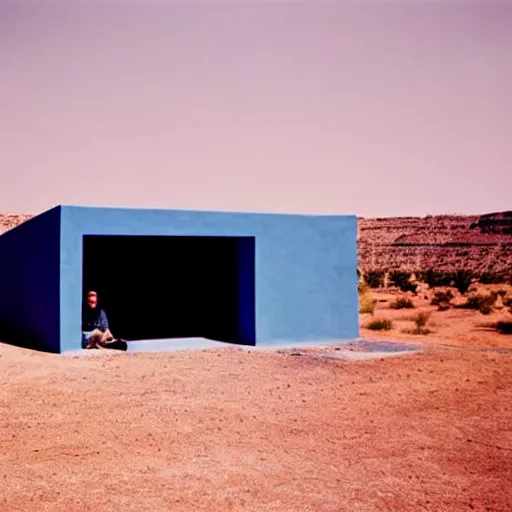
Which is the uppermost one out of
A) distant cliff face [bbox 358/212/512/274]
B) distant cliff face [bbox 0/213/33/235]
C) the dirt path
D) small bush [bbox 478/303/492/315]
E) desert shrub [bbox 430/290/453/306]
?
distant cliff face [bbox 0/213/33/235]

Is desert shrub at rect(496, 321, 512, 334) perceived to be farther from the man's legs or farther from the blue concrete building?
the man's legs

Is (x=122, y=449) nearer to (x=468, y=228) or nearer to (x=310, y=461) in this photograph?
(x=310, y=461)

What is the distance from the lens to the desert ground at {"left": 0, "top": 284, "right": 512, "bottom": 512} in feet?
18.0

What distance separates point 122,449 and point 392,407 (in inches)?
142

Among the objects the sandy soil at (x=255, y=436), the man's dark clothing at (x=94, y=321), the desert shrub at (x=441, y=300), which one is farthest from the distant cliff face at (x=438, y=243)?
the sandy soil at (x=255, y=436)

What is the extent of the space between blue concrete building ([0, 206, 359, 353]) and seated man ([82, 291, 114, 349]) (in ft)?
1.41

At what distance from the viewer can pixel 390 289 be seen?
40.9 m

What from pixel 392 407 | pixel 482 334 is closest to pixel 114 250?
pixel 482 334

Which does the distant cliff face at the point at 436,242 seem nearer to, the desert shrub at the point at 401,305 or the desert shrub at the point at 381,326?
the desert shrub at the point at 401,305

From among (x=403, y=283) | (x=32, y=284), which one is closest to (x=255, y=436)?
(x=32, y=284)

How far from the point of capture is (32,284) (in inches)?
606

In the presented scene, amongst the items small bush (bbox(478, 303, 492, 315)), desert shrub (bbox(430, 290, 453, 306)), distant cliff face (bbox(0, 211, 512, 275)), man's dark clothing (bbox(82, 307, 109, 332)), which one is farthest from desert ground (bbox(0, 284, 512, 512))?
distant cliff face (bbox(0, 211, 512, 275))

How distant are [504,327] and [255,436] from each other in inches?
608

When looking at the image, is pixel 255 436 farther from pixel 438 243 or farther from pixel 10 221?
pixel 10 221
